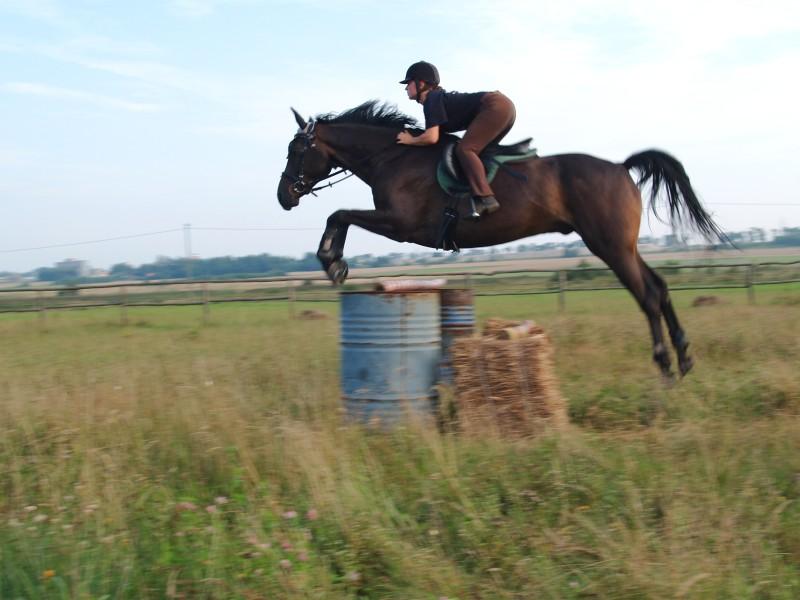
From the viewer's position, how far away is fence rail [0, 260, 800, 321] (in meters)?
20.1

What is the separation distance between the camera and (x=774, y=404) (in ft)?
20.0

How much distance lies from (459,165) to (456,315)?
1425 mm

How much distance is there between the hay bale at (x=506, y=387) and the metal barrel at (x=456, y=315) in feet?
2.01

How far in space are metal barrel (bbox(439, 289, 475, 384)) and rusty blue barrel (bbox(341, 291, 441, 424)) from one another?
38 cm

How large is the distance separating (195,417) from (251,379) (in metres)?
2.35

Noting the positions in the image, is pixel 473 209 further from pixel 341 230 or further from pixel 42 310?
pixel 42 310

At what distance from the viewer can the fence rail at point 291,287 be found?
20094 millimetres

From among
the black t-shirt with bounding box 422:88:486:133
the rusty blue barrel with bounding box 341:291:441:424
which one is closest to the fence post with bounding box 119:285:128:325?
the black t-shirt with bounding box 422:88:486:133

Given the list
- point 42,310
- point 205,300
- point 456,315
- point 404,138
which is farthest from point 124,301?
point 456,315

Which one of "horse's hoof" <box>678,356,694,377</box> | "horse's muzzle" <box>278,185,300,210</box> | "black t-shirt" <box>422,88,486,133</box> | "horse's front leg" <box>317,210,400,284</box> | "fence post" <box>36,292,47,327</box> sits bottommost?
"horse's hoof" <box>678,356,694,377</box>

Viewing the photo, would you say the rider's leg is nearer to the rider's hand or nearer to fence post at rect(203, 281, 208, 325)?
the rider's hand

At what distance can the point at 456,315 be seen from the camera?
6527 mm

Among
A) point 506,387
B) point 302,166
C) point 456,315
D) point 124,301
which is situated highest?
point 302,166

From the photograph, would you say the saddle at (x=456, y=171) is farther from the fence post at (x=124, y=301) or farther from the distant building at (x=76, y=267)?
the distant building at (x=76, y=267)
